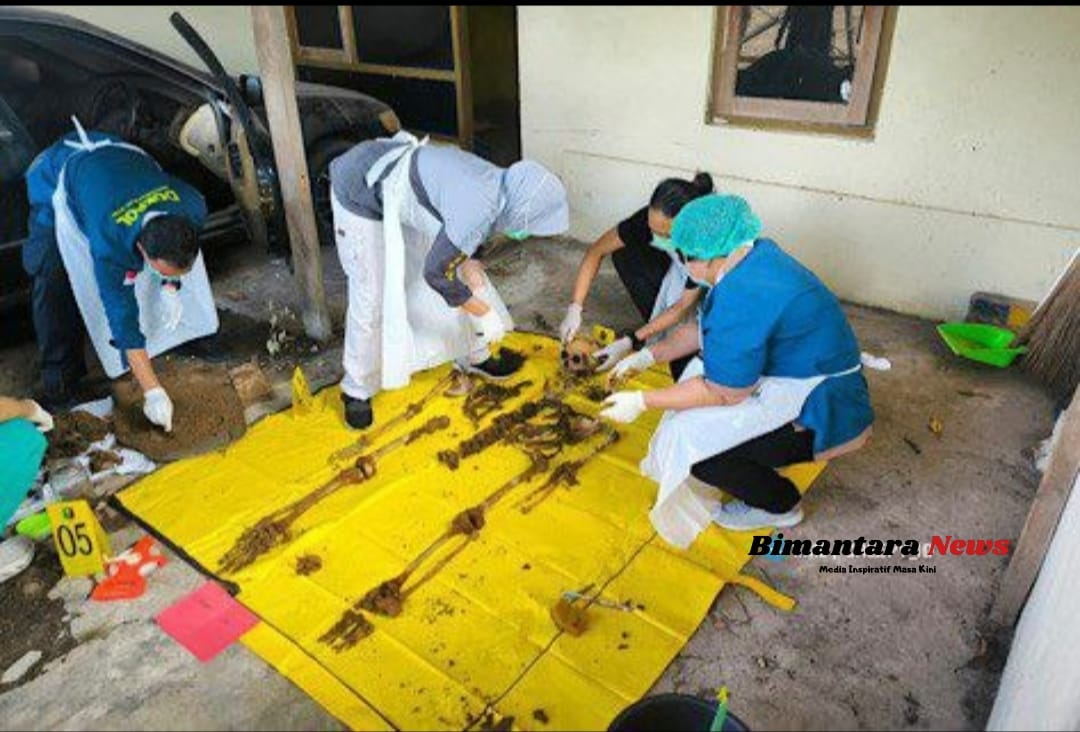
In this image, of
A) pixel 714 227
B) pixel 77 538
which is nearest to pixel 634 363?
pixel 714 227

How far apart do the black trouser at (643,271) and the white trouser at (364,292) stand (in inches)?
34.2

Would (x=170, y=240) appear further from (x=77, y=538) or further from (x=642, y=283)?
(x=642, y=283)

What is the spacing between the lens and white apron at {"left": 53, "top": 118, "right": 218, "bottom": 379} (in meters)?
3.03

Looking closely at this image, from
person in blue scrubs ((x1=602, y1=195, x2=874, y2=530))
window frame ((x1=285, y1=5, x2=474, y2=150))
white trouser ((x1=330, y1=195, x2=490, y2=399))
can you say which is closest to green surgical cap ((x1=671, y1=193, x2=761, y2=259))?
person in blue scrubs ((x1=602, y1=195, x2=874, y2=530))

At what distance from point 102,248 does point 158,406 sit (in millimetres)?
632

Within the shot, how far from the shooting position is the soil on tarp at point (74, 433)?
2.99 m

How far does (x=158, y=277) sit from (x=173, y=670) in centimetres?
193

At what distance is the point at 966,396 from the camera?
3354 millimetres

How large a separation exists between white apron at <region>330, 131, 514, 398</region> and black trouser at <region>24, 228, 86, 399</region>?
130cm

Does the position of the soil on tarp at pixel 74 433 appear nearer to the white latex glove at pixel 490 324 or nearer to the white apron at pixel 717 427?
the white latex glove at pixel 490 324

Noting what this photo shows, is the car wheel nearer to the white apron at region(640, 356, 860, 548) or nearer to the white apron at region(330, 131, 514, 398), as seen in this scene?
the white apron at region(330, 131, 514, 398)

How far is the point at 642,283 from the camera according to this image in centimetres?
353

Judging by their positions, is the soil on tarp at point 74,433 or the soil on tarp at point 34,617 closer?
the soil on tarp at point 34,617

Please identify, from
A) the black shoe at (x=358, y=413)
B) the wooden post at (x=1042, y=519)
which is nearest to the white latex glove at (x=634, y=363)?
the black shoe at (x=358, y=413)
